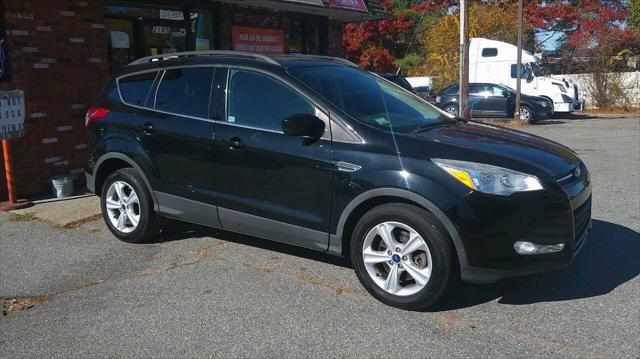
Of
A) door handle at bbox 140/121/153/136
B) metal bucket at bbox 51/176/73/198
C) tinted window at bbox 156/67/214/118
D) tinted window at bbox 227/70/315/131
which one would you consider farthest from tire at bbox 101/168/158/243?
metal bucket at bbox 51/176/73/198

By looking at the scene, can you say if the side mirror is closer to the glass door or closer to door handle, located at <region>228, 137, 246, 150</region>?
door handle, located at <region>228, 137, 246, 150</region>

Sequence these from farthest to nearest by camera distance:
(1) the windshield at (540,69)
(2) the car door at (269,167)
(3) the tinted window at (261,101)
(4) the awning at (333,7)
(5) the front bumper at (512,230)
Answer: (1) the windshield at (540,69), (4) the awning at (333,7), (3) the tinted window at (261,101), (2) the car door at (269,167), (5) the front bumper at (512,230)

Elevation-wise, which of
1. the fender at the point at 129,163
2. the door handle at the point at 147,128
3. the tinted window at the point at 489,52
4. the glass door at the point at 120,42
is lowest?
the fender at the point at 129,163

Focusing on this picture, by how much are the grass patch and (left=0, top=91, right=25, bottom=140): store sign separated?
96 cm

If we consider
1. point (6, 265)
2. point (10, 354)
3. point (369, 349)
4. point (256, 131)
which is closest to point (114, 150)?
point (6, 265)

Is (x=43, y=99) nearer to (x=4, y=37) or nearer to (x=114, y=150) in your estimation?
(x=4, y=37)

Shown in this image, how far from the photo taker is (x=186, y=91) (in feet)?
17.8

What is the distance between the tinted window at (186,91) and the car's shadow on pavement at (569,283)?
9.01 feet

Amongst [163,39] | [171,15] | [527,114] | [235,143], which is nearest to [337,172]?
[235,143]

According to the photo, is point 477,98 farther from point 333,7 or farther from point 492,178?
Result: point 492,178

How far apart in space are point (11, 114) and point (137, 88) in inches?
93.2

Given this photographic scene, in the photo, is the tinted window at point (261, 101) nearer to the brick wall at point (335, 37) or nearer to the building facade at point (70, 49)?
the building facade at point (70, 49)

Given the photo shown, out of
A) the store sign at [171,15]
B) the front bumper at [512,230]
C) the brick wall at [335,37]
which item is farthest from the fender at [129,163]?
the brick wall at [335,37]

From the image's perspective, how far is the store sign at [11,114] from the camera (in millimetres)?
7043
